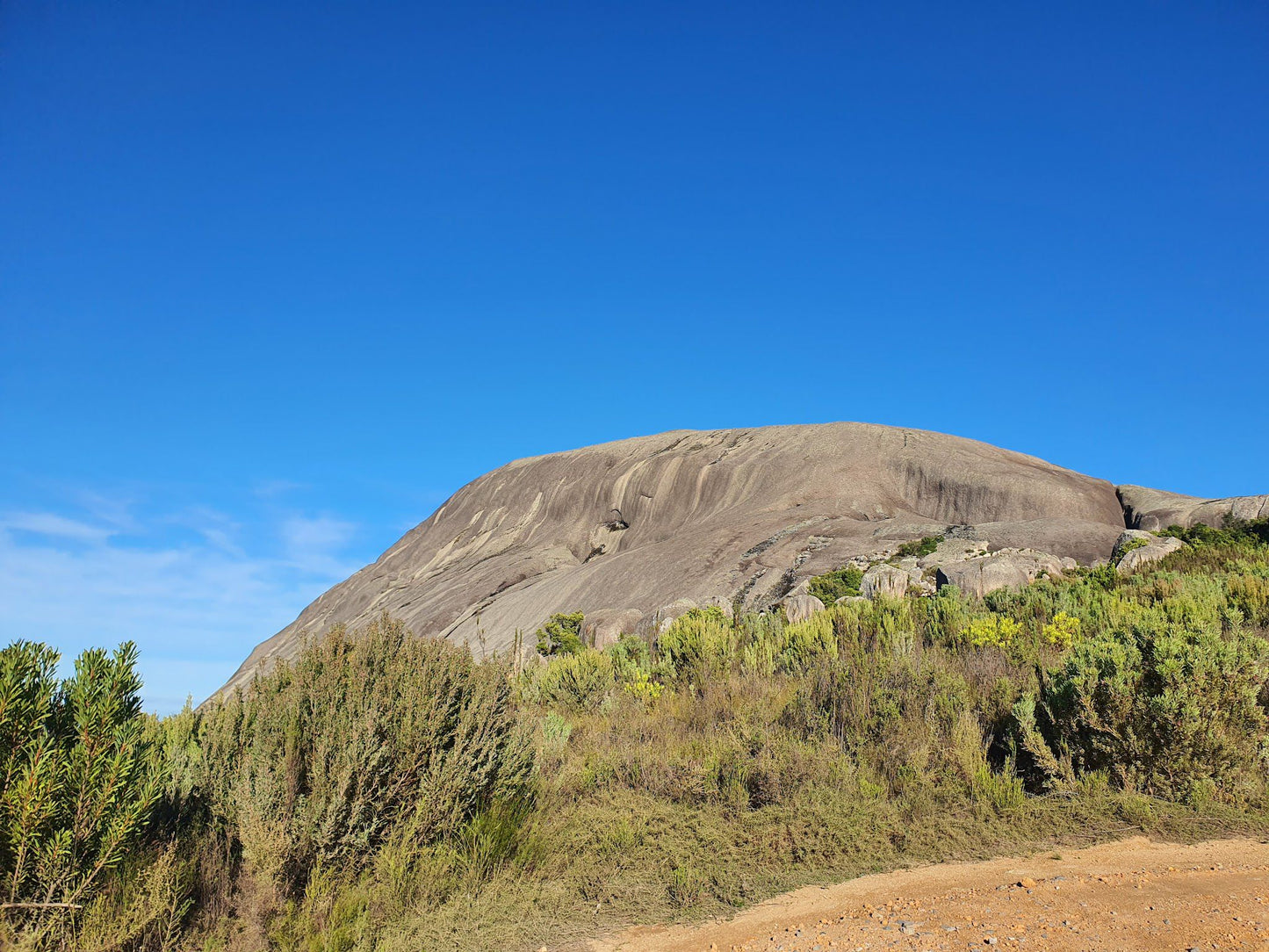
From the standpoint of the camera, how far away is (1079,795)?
5.42 m

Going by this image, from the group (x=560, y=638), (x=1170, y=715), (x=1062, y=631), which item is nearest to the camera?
(x=1170, y=715)

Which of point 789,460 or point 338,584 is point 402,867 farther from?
point 338,584

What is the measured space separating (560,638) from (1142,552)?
40.5 feet

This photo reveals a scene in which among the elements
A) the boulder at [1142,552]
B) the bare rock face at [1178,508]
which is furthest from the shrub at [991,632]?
the bare rock face at [1178,508]

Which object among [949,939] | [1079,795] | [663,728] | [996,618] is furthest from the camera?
[996,618]

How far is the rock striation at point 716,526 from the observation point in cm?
2653

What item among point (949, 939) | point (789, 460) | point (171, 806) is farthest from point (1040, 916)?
point (789, 460)

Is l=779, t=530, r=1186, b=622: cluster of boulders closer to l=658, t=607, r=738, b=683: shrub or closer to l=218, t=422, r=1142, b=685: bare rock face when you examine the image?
l=658, t=607, r=738, b=683: shrub

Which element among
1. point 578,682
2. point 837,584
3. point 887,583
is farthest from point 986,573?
point 578,682

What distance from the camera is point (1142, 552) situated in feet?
50.0

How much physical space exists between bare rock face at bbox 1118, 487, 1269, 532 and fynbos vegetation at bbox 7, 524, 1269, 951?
81.1ft

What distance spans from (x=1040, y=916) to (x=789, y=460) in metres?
41.7

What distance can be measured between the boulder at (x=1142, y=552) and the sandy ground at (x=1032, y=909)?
10754mm

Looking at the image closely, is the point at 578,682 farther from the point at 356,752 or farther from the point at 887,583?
the point at 887,583
